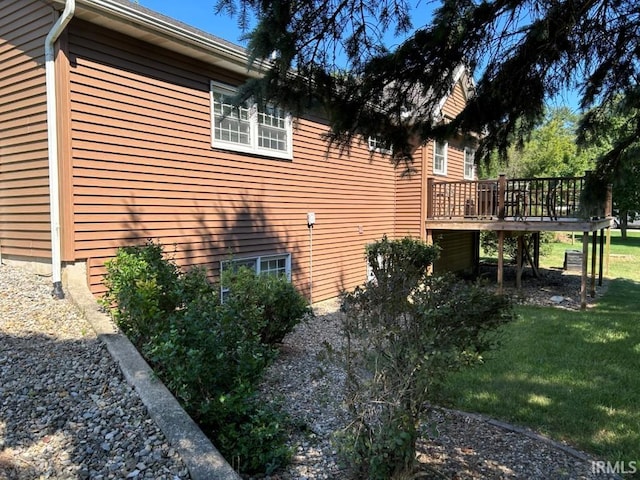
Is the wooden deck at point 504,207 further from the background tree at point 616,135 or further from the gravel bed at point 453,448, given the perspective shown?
the gravel bed at point 453,448

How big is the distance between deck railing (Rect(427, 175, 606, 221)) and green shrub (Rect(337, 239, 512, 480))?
26.4ft

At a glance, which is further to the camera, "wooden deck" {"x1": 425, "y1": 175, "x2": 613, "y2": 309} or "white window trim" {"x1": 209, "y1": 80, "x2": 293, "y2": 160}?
"wooden deck" {"x1": 425, "y1": 175, "x2": 613, "y2": 309}

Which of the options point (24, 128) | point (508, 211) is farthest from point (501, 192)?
point (24, 128)

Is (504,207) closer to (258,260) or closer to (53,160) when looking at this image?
(258,260)

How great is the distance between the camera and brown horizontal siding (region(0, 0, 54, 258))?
531 cm

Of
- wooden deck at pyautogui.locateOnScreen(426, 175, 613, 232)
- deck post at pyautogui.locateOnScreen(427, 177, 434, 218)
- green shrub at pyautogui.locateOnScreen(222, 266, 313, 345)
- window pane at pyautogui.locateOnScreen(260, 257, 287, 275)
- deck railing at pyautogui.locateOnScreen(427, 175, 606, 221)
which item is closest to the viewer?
green shrub at pyautogui.locateOnScreen(222, 266, 313, 345)

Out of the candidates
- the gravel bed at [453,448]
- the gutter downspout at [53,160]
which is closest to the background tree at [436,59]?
the gravel bed at [453,448]

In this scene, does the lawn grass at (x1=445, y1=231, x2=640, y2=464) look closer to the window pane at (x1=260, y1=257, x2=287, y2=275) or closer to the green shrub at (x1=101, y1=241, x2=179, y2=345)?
the green shrub at (x1=101, y1=241, x2=179, y2=345)

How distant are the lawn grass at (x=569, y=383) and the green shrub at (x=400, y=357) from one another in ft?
5.42

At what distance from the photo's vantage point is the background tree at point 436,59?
3268mm

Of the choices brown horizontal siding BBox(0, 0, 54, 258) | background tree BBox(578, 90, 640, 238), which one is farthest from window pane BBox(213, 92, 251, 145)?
background tree BBox(578, 90, 640, 238)

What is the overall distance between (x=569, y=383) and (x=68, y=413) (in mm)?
5012

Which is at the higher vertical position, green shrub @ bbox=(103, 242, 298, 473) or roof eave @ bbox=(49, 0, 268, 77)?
roof eave @ bbox=(49, 0, 268, 77)

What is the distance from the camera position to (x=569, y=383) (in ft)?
15.8
